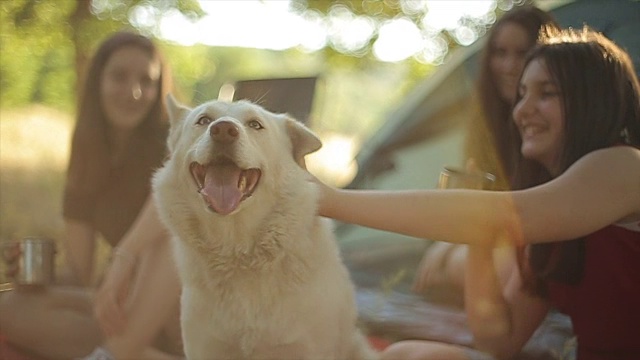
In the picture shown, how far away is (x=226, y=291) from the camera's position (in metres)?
1.54

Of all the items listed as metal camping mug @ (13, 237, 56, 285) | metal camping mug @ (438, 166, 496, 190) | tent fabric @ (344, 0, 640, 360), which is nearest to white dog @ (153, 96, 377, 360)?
tent fabric @ (344, 0, 640, 360)

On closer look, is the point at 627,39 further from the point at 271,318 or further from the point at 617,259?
the point at 271,318

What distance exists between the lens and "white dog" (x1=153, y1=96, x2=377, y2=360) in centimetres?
150

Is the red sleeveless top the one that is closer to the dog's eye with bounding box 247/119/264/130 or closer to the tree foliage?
the dog's eye with bounding box 247/119/264/130

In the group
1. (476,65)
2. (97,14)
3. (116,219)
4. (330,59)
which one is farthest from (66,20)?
(476,65)

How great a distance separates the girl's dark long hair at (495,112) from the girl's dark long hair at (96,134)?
0.83 metres

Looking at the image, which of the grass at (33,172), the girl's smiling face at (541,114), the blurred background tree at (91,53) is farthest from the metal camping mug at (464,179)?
the grass at (33,172)

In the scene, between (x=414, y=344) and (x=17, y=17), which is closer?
(x=414, y=344)

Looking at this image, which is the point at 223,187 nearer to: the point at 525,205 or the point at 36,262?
the point at 525,205

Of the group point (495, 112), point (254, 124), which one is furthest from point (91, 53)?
point (495, 112)

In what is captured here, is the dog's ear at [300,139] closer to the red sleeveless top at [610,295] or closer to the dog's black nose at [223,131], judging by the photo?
the dog's black nose at [223,131]

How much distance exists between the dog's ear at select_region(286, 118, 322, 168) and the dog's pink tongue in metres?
0.17

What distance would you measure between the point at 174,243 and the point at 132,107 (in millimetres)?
434

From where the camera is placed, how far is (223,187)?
1.43 meters
